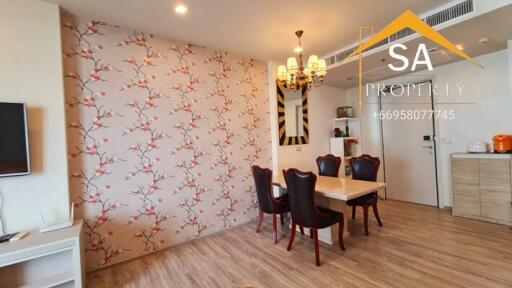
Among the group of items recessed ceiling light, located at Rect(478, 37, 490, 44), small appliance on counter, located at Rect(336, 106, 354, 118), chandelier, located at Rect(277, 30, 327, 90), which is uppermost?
recessed ceiling light, located at Rect(478, 37, 490, 44)

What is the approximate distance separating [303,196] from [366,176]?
1.38 m

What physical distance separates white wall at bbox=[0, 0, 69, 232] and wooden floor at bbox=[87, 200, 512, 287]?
0.89 metres

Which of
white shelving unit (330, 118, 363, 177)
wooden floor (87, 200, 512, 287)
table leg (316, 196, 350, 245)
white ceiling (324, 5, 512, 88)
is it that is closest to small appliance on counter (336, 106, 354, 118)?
white shelving unit (330, 118, 363, 177)

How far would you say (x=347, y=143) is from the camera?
480 centimetres

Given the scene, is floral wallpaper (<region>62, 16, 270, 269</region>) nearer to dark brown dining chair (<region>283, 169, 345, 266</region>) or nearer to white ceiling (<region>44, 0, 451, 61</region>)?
white ceiling (<region>44, 0, 451, 61</region>)

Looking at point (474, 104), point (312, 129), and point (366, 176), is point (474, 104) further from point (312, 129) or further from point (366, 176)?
point (312, 129)

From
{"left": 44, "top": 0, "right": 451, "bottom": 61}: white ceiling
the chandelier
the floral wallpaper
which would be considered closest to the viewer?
{"left": 44, "top": 0, "right": 451, "bottom": 61}: white ceiling

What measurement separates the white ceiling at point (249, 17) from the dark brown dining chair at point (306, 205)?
1.65m

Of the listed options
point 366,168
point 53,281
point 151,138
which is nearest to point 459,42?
point 366,168

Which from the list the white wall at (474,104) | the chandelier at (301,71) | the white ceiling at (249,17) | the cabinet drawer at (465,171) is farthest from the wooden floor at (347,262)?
the white ceiling at (249,17)

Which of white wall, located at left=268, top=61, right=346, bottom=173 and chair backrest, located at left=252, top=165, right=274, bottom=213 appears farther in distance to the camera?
white wall, located at left=268, top=61, right=346, bottom=173

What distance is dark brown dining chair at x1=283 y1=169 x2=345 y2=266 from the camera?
224 centimetres

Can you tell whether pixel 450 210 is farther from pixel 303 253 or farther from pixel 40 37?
pixel 40 37

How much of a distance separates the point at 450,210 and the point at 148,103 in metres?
4.66
